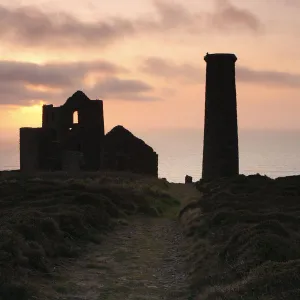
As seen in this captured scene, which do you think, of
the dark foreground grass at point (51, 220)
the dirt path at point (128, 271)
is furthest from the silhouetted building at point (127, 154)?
the dirt path at point (128, 271)

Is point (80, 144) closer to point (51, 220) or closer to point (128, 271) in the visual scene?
point (51, 220)

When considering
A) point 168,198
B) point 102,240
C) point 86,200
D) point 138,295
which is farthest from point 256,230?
point 168,198

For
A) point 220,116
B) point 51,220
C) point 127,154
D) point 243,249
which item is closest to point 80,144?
point 127,154

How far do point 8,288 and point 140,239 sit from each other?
8.48 meters

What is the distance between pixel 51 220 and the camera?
16094 mm

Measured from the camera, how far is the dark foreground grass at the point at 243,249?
357 inches

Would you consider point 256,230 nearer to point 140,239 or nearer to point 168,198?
point 140,239

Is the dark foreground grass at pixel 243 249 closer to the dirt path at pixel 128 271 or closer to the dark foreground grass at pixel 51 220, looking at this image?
the dirt path at pixel 128 271

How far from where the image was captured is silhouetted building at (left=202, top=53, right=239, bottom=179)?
3875 centimetres

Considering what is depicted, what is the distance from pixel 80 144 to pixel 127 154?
7.70 m

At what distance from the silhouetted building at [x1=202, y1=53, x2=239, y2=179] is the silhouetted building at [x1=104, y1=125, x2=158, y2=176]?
6.27 metres

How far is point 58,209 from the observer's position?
1933cm

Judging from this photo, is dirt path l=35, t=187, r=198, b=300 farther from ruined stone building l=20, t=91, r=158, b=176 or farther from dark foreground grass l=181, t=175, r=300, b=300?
ruined stone building l=20, t=91, r=158, b=176

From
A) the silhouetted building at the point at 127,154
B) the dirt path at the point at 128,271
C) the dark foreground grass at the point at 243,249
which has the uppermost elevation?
the silhouetted building at the point at 127,154
